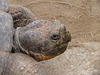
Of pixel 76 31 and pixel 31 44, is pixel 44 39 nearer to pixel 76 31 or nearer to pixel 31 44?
pixel 31 44

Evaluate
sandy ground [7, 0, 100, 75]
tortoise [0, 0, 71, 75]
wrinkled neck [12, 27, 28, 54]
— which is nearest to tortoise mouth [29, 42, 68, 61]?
tortoise [0, 0, 71, 75]

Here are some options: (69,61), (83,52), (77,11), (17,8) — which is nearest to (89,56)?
(83,52)

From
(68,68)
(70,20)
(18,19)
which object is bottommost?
(68,68)

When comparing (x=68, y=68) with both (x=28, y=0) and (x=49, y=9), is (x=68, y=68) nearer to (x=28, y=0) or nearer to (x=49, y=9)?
(x=49, y=9)

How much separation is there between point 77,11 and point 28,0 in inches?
55.5

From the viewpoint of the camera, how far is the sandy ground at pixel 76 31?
2.13 m

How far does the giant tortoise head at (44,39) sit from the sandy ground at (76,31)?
0.27 meters

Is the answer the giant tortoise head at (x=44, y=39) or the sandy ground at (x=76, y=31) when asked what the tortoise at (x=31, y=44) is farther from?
the sandy ground at (x=76, y=31)

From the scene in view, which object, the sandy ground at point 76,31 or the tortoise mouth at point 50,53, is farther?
the sandy ground at point 76,31

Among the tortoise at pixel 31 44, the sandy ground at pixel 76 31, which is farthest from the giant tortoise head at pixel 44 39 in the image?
the sandy ground at pixel 76 31

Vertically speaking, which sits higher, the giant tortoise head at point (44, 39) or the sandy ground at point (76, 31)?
the giant tortoise head at point (44, 39)

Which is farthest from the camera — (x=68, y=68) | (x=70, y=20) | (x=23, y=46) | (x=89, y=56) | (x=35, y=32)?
(x=70, y=20)

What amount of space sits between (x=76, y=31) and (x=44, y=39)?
1.93 meters

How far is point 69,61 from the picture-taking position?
87.9 inches
